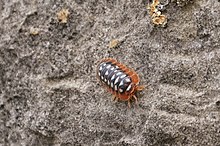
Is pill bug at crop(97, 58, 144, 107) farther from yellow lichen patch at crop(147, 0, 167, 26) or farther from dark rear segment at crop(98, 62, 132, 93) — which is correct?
yellow lichen patch at crop(147, 0, 167, 26)

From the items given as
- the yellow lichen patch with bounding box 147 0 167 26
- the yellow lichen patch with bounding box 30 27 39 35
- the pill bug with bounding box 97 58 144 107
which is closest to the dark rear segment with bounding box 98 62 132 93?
the pill bug with bounding box 97 58 144 107

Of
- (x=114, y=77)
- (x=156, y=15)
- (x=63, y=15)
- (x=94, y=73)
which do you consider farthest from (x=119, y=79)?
(x=63, y=15)

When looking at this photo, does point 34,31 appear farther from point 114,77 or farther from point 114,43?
point 114,77

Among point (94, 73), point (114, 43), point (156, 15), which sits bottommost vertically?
point (94, 73)

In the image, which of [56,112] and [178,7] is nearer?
[178,7]

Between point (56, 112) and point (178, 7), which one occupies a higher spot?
point (178, 7)

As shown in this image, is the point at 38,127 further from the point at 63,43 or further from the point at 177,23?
the point at 177,23

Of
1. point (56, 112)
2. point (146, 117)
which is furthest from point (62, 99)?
point (146, 117)
